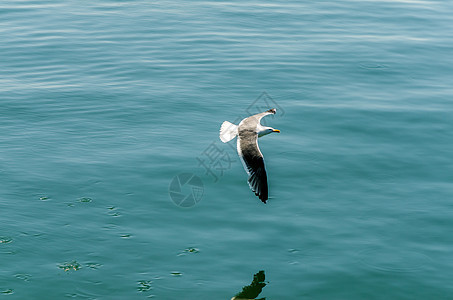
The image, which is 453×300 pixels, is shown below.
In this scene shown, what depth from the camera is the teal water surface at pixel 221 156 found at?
497 inches

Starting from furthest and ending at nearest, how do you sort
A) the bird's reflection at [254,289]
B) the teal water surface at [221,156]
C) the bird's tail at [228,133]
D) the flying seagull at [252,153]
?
1. the bird's tail at [228,133]
2. the teal water surface at [221,156]
3. the flying seagull at [252,153]
4. the bird's reflection at [254,289]

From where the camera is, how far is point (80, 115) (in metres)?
19.3

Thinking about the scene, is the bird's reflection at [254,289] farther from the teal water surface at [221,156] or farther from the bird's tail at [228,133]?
the bird's tail at [228,133]

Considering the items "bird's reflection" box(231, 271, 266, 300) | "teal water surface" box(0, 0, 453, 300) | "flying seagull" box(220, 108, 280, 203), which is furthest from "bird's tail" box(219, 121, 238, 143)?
"bird's reflection" box(231, 271, 266, 300)

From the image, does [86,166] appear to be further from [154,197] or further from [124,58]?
[124,58]

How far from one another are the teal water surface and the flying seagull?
1.42 metres

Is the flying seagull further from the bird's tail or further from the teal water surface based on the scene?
the teal water surface

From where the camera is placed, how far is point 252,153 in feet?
41.9

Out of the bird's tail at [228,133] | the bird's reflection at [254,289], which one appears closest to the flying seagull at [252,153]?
the bird's tail at [228,133]

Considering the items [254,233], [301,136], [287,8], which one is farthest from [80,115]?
[287,8]

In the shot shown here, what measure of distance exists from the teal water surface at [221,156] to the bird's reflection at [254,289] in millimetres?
108

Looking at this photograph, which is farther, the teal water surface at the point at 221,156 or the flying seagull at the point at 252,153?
the teal water surface at the point at 221,156

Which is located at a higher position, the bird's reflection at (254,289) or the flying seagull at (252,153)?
the flying seagull at (252,153)

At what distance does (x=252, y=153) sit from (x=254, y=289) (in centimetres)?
247
